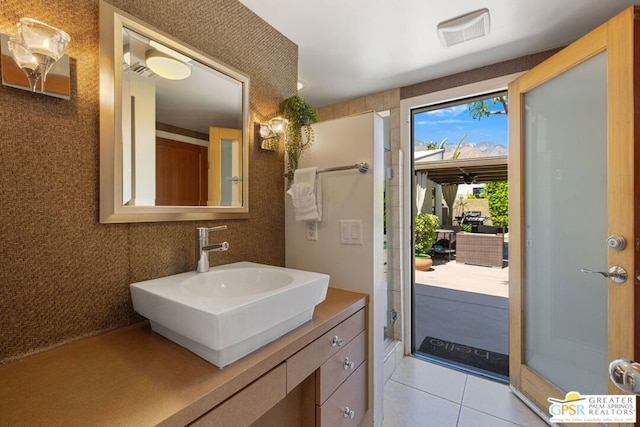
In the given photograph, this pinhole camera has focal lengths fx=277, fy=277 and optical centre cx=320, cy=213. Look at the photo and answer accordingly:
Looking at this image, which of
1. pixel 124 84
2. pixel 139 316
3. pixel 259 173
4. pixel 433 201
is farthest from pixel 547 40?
pixel 433 201

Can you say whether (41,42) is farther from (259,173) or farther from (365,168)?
(365,168)

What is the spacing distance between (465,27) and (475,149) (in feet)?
12.1

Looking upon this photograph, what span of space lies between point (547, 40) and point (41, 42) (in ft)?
8.48

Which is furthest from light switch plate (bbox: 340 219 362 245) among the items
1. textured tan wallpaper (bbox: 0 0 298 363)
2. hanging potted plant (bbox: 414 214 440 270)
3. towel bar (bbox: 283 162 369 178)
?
hanging potted plant (bbox: 414 214 440 270)

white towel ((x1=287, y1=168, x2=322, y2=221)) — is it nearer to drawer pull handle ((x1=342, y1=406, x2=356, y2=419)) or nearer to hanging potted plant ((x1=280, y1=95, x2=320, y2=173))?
hanging potted plant ((x1=280, y1=95, x2=320, y2=173))

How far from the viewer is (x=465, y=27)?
1661 mm

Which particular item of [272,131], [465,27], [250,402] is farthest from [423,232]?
[250,402]

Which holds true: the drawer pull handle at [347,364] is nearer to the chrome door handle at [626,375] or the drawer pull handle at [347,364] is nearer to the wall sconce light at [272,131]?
the chrome door handle at [626,375]

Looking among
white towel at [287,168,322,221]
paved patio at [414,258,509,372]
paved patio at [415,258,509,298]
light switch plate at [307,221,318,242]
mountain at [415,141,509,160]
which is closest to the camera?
white towel at [287,168,322,221]

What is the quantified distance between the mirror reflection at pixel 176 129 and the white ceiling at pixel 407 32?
0.60 m

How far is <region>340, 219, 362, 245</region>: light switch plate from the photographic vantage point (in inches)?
61.9

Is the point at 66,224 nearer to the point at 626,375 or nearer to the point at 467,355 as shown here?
the point at 626,375

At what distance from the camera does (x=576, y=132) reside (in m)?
1.53

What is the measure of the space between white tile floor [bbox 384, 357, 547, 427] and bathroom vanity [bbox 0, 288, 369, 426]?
0.85m
